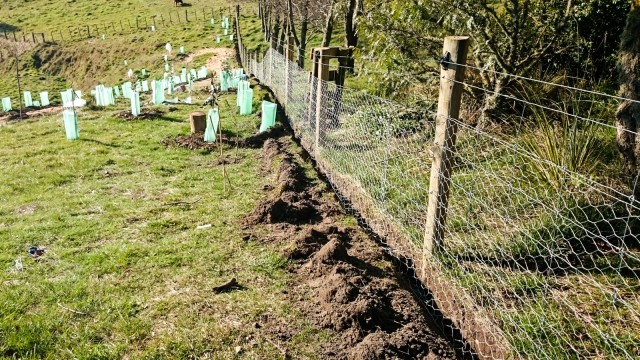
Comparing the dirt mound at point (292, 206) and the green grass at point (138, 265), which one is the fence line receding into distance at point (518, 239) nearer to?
the dirt mound at point (292, 206)

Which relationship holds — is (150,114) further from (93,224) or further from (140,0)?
(140,0)

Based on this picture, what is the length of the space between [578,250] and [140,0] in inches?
1942

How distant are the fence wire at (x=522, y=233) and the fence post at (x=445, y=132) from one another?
0.31ft

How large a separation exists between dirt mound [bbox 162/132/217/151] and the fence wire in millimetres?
2780

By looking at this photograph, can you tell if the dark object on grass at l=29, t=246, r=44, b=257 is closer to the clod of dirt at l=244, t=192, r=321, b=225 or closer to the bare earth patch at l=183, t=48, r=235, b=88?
the clod of dirt at l=244, t=192, r=321, b=225

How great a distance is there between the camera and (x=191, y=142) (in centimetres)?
879

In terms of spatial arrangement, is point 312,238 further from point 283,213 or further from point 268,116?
point 268,116

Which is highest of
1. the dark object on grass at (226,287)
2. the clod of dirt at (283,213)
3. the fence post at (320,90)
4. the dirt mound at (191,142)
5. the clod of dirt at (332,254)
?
the fence post at (320,90)

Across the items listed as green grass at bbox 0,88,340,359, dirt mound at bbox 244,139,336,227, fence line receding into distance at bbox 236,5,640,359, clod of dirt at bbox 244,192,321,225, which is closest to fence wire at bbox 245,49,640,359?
fence line receding into distance at bbox 236,5,640,359

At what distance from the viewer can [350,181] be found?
545 centimetres

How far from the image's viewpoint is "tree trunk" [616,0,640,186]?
377cm

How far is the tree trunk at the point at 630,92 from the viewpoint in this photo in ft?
12.4

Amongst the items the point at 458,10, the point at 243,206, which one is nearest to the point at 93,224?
the point at 243,206

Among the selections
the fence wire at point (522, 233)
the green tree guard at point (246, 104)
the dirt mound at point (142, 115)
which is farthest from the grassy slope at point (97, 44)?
the fence wire at point (522, 233)
